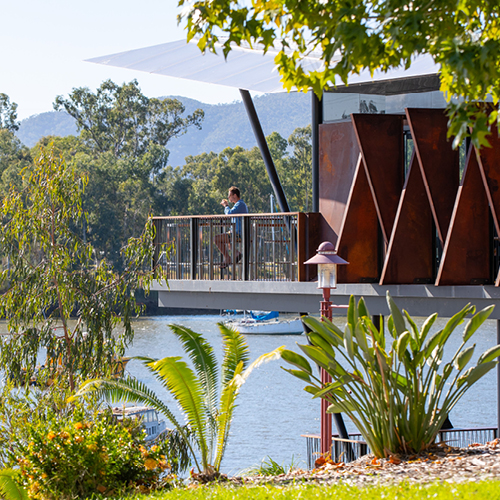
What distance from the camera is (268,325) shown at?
59.1 meters

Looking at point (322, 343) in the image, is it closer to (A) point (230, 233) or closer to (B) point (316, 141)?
(A) point (230, 233)

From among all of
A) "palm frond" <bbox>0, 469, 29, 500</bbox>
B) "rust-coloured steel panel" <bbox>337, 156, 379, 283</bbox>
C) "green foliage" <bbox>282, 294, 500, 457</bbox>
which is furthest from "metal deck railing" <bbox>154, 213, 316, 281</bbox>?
"palm frond" <bbox>0, 469, 29, 500</bbox>

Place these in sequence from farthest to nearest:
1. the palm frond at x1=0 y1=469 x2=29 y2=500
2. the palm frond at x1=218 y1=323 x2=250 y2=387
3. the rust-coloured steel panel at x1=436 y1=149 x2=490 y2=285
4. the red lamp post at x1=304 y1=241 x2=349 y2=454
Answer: the rust-coloured steel panel at x1=436 y1=149 x2=490 y2=285 → the palm frond at x1=218 y1=323 x2=250 y2=387 → the red lamp post at x1=304 y1=241 x2=349 y2=454 → the palm frond at x1=0 y1=469 x2=29 y2=500

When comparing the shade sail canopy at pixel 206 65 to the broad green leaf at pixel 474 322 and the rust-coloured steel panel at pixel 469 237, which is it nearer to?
the rust-coloured steel panel at pixel 469 237

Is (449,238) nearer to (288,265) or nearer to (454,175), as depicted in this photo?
(454,175)

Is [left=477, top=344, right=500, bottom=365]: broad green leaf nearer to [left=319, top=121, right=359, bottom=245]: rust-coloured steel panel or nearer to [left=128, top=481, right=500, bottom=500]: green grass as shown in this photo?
[left=128, top=481, right=500, bottom=500]: green grass

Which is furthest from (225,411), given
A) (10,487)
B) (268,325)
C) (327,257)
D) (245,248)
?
(268,325)

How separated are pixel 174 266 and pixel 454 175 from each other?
232 inches

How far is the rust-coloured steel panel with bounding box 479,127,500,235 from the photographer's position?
10117mm

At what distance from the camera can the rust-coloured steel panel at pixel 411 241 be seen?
35.7 feet

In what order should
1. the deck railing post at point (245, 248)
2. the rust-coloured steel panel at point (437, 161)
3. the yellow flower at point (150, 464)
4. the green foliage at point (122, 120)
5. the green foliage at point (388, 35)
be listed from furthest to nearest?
1. the green foliage at point (122, 120)
2. the deck railing post at point (245, 248)
3. the rust-coloured steel panel at point (437, 161)
4. the yellow flower at point (150, 464)
5. the green foliage at point (388, 35)

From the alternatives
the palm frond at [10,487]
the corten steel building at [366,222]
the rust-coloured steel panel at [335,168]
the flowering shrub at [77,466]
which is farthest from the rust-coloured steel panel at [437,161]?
the palm frond at [10,487]

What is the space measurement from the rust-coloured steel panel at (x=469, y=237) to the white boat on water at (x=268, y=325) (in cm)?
4631

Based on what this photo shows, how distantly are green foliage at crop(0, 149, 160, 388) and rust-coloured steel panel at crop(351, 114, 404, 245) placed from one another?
4033mm
